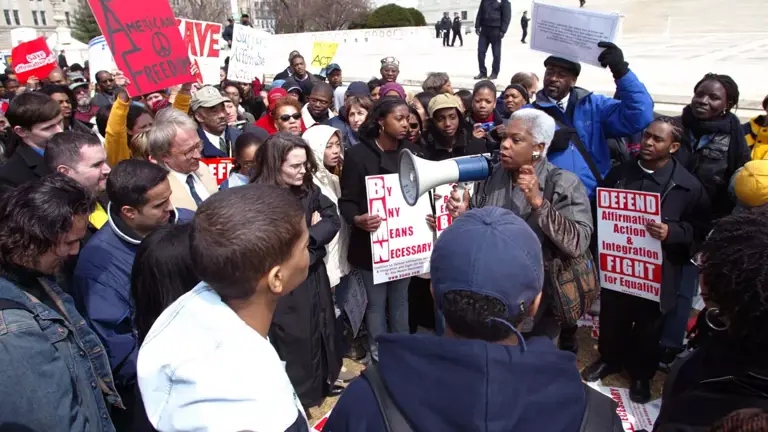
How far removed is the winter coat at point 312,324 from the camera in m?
3.10

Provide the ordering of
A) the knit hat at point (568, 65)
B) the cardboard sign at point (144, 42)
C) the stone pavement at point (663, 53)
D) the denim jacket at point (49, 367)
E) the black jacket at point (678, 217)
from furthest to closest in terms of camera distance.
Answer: the stone pavement at point (663, 53) < the cardboard sign at point (144, 42) < the knit hat at point (568, 65) < the black jacket at point (678, 217) < the denim jacket at point (49, 367)

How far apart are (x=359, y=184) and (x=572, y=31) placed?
198 cm

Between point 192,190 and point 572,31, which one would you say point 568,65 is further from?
point 192,190

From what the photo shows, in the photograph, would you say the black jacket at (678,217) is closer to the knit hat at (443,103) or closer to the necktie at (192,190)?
the knit hat at (443,103)

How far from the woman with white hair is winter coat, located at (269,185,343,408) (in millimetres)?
1076

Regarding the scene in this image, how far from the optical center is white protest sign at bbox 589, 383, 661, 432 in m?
3.18

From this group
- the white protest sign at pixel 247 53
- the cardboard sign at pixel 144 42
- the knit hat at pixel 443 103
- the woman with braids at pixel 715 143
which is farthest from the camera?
the white protest sign at pixel 247 53

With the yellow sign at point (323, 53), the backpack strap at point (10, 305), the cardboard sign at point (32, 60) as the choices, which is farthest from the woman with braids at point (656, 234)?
the cardboard sign at point (32, 60)

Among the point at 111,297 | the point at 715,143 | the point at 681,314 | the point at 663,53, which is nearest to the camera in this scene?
the point at 111,297

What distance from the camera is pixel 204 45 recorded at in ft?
27.1

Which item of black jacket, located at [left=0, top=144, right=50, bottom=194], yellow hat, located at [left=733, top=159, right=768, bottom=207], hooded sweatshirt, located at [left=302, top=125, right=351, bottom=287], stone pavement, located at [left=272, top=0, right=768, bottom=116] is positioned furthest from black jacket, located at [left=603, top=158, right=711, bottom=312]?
stone pavement, located at [left=272, top=0, right=768, bottom=116]

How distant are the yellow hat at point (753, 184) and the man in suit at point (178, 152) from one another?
323cm

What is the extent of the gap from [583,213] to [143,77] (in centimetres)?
366

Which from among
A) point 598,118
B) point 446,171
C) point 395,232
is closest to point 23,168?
point 395,232
